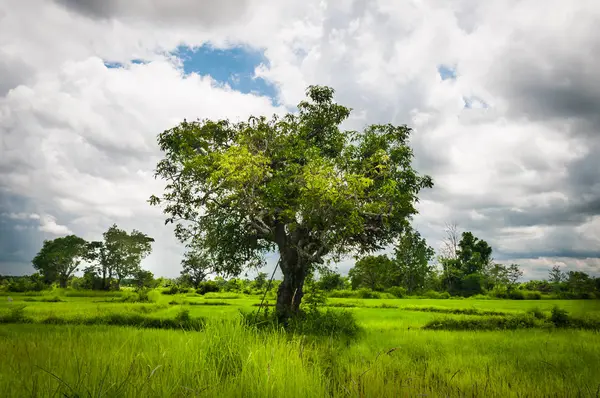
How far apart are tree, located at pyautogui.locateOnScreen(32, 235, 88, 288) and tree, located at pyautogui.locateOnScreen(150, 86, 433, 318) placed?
64.3 meters

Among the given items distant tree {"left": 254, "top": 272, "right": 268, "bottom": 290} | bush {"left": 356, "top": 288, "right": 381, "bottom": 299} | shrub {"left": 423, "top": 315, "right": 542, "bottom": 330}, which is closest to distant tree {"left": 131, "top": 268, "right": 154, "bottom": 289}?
distant tree {"left": 254, "top": 272, "right": 268, "bottom": 290}

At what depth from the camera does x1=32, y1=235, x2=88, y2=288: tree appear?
73625 mm

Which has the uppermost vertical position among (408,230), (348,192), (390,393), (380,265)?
(348,192)

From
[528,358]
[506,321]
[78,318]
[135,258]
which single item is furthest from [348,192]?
[135,258]

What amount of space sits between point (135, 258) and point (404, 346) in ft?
204

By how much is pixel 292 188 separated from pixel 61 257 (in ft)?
253

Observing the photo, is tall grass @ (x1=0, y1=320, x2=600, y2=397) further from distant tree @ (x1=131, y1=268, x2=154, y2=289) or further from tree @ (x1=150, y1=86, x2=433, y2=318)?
distant tree @ (x1=131, y1=268, x2=154, y2=289)

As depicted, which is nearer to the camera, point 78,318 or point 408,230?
point 408,230

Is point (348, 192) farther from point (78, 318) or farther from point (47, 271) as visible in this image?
point (47, 271)

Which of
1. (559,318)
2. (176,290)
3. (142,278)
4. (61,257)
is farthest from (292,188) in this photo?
(61,257)

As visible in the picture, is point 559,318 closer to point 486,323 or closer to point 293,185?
point 486,323

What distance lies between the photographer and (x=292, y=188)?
15.3m

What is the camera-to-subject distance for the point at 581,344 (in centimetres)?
1320

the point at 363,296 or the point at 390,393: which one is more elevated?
the point at 390,393
